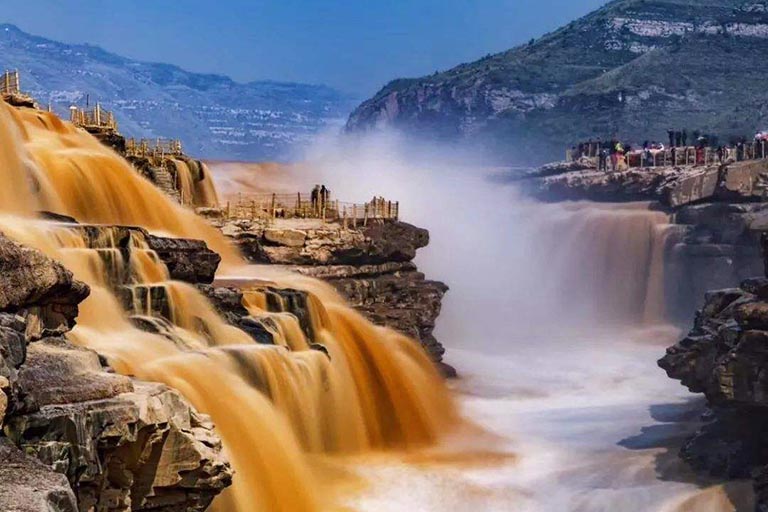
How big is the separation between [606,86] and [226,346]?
361 ft

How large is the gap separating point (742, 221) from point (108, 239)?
1477 inches

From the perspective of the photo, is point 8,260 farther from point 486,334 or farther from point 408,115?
point 408,115

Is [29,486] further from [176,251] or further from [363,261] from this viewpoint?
[363,261]

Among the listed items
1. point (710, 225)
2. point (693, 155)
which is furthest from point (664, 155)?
point (710, 225)

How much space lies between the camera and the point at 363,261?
1575 inches

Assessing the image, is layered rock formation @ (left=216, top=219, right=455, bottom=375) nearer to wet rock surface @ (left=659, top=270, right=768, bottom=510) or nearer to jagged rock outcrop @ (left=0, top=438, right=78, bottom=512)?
wet rock surface @ (left=659, top=270, right=768, bottom=510)

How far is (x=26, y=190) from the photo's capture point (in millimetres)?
31797

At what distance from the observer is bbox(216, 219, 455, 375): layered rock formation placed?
126 feet

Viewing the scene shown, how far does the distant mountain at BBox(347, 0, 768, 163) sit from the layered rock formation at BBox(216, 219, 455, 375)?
72073 mm

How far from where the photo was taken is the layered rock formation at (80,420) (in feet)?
45.6

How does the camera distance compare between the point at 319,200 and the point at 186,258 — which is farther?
the point at 319,200

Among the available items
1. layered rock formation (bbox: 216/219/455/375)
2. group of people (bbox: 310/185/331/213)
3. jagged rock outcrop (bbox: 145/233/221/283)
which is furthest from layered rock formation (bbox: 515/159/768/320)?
jagged rock outcrop (bbox: 145/233/221/283)

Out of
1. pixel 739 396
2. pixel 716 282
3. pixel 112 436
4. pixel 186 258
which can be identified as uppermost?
pixel 186 258

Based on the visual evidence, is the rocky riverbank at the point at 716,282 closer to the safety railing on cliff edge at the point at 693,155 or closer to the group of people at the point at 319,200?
the safety railing on cliff edge at the point at 693,155
